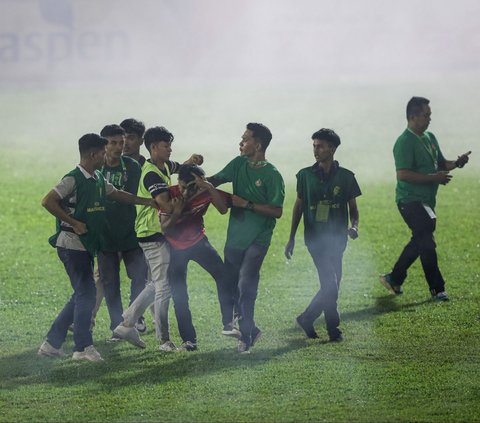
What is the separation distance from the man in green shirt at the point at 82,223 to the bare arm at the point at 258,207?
1.03m

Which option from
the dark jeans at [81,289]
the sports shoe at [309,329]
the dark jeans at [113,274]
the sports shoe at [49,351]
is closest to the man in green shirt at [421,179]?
the sports shoe at [309,329]

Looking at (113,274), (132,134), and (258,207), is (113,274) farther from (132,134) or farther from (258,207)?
(258,207)

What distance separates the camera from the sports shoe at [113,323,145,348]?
428 inches

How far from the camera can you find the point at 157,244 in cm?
1088

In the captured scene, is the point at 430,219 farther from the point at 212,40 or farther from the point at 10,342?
the point at 212,40

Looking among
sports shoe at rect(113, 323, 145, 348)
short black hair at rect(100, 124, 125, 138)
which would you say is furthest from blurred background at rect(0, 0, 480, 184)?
sports shoe at rect(113, 323, 145, 348)

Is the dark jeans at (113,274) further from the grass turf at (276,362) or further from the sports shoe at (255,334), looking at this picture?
the sports shoe at (255,334)

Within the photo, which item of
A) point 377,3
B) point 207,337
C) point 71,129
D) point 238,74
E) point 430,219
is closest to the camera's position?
point 207,337

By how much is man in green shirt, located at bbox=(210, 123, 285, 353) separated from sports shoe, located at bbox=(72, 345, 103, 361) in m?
1.14

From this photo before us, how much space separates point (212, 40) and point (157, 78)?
14.1 m

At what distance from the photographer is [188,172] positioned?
1057cm

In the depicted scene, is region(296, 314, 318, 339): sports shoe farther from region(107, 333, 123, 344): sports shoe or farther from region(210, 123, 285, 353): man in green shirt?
region(107, 333, 123, 344): sports shoe

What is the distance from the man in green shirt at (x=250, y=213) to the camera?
→ 10.9 meters

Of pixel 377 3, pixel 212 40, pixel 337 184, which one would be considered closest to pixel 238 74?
pixel 212 40
